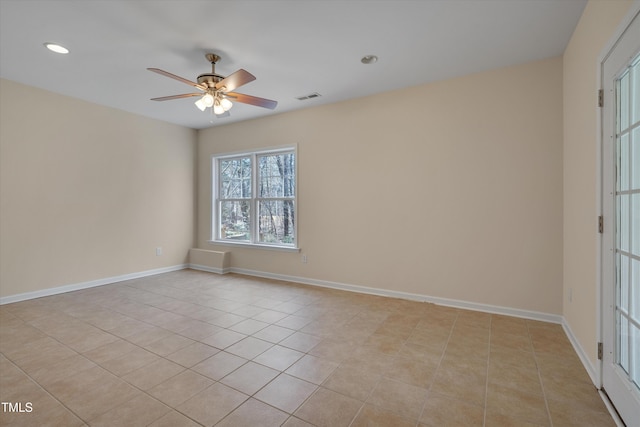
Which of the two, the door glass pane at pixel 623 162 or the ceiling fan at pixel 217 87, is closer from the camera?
the door glass pane at pixel 623 162

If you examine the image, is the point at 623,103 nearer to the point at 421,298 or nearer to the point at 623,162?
the point at 623,162

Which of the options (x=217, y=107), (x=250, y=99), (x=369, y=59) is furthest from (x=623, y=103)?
(x=217, y=107)

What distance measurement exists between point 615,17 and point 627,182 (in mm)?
939

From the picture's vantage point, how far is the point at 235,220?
5527mm

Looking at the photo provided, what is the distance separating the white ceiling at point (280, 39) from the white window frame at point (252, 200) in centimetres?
137

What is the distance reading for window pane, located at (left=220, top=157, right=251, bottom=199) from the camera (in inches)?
211

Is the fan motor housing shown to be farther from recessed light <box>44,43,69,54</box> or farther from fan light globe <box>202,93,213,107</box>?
recessed light <box>44,43,69,54</box>

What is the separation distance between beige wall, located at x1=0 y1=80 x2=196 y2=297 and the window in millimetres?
697

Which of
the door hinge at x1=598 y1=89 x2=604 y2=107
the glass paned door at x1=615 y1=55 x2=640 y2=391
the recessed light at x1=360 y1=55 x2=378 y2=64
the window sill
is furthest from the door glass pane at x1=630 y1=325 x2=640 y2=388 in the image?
the window sill

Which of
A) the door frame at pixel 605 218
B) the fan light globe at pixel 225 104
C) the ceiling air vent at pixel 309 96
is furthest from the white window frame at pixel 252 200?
the door frame at pixel 605 218

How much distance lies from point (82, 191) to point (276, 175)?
2793 mm

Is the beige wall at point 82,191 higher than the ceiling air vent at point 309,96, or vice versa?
the ceiling air vent at point 309,96

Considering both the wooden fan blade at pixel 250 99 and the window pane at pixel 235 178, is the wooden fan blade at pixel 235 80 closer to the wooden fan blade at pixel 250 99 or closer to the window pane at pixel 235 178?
the wooden fan blade at pixel 250 99

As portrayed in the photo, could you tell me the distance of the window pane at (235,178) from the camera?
→ 5.35 metres
